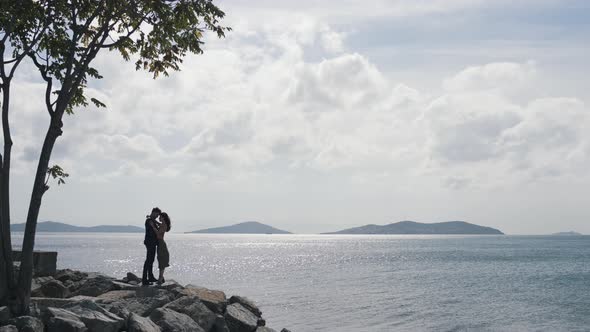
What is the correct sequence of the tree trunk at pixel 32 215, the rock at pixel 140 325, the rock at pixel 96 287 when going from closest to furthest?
the rock at pixel 140 325 < the tree trunk at pixel 32 215 < the rock at pixel 96 287

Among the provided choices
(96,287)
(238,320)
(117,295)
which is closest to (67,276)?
(96,287)

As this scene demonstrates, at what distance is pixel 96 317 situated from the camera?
13578 mm

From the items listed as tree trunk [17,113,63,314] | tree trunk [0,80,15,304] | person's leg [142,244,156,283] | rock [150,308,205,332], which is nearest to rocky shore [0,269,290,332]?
rock [150,308,205,332]

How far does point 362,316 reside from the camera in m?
33.0

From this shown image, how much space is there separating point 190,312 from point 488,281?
46.9 m

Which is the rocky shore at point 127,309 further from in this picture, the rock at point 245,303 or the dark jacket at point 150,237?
the dark jacket at point 150,237

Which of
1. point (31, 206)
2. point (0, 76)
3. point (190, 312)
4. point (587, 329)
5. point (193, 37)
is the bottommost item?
point (587, 329)

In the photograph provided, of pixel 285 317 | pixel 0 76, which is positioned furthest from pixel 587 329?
pixel 0 76

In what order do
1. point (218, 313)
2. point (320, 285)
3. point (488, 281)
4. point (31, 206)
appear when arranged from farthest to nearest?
point (488, 281) → point (320, 285) → point (218, 313) → point (31, 206)

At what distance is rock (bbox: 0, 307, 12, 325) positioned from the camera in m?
13.7

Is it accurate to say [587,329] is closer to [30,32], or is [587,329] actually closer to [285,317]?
[285,317]

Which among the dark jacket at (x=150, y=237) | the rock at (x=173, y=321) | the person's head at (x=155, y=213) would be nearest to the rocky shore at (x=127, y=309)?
the rock at (x=173, y=321)

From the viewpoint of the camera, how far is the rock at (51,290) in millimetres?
17719

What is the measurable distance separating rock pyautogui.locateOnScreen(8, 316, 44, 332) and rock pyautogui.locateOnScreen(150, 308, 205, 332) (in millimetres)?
3200
